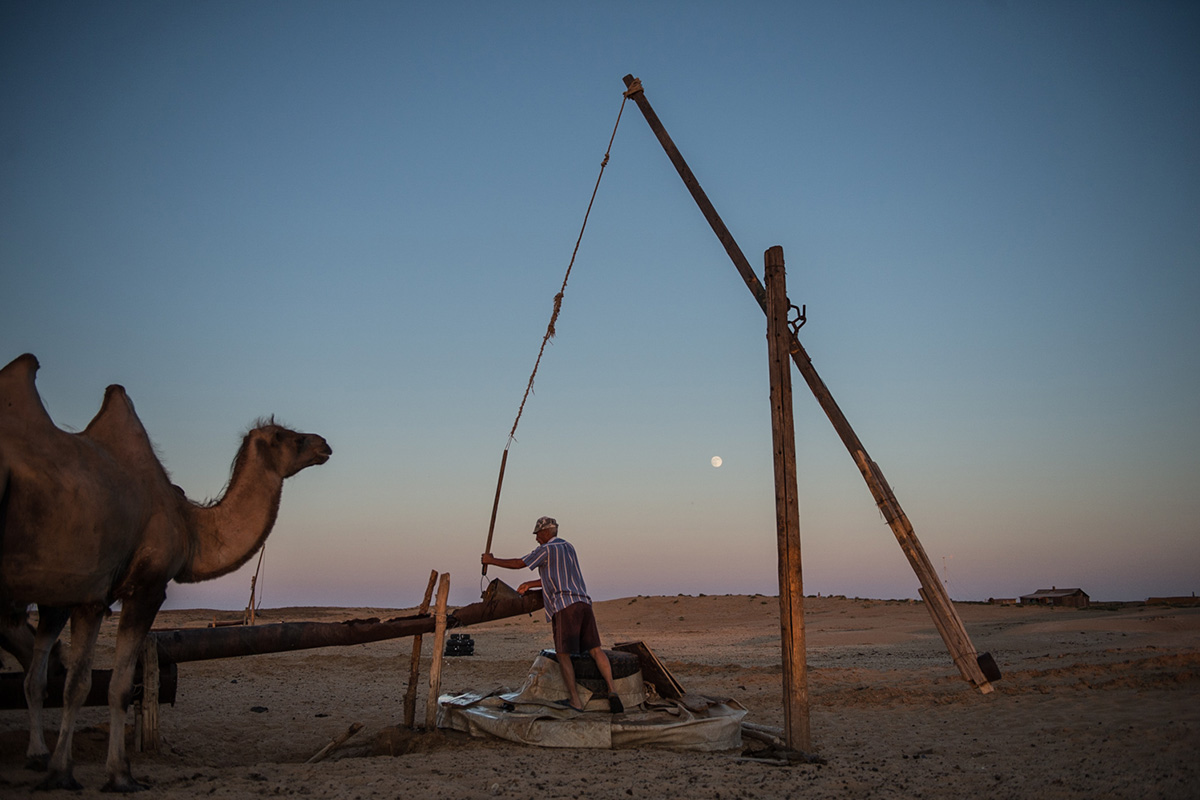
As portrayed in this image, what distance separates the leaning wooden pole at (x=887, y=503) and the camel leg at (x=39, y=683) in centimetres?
893

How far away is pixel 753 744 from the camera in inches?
400

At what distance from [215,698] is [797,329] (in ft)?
42.0

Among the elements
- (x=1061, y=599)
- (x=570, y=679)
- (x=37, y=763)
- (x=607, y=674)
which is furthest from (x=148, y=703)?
(x=1061, y=599)

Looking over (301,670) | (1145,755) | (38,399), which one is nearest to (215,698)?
Result: (301,670)

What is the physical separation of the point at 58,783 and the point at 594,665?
5.54 metres

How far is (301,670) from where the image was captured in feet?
71.5

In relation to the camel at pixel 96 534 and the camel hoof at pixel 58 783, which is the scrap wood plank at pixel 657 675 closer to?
the camel at pixel 96 534

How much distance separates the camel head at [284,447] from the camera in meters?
9.12

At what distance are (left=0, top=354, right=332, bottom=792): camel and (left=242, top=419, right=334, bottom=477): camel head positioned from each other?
175mm

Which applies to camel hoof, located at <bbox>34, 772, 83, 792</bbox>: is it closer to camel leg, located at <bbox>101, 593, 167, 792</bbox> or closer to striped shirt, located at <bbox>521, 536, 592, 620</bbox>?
camel leg, located at <bbox>101, 593, 167, 792</bbox>

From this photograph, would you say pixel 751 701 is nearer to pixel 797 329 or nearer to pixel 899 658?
pixel 797 329

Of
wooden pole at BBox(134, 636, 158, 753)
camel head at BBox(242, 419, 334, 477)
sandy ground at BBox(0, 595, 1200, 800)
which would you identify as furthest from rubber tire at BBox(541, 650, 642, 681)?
wooden pole at BBox(134, 636, 158, 753)

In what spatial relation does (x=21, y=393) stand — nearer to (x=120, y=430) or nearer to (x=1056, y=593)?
(x=120, y=430)

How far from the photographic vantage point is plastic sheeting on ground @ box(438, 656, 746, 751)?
9305 millimetres
